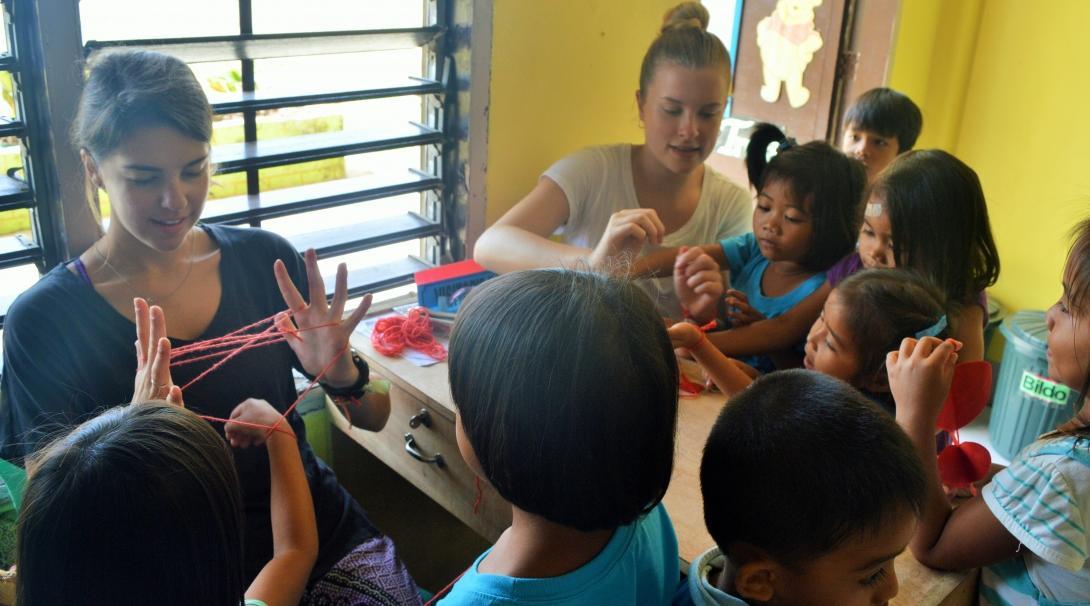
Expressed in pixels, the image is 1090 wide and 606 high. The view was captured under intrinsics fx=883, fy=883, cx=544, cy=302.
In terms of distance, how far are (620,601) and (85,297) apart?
876 millimetres

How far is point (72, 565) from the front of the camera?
728mm

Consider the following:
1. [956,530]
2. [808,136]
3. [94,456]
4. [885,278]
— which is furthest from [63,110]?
[808,136]

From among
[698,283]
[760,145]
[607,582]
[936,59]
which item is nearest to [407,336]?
[698,283]

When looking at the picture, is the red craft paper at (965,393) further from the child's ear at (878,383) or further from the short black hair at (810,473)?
the short black hair at (810,473)

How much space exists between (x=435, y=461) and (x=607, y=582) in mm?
797

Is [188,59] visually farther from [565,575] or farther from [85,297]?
[565,575]

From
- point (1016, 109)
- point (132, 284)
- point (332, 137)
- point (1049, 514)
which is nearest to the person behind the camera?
point (1049, 514)

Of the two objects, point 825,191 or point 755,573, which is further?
point 825,191

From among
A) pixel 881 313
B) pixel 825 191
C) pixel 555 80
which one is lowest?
pixel 881 313

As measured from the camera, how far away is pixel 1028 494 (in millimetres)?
1071

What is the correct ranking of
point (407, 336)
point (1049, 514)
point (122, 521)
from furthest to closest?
point (407, 336), point (1049, 514), point (122, 521)

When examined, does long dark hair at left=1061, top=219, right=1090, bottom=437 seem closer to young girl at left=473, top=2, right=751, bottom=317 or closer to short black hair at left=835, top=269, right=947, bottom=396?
short black hair at left=835, top=269, right=947, bottom=396

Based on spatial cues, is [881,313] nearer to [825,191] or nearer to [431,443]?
[825,191]

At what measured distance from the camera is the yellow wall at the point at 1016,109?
2.87 m
